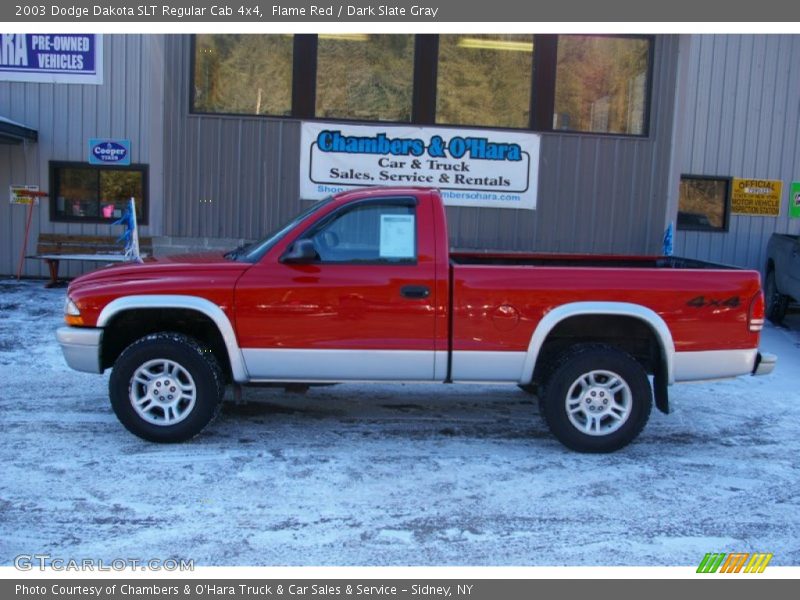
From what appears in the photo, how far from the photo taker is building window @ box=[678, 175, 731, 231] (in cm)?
1316

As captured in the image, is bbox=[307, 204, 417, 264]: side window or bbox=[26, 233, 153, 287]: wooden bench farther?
bbox=[26, 233, 153, 287]: wooden bench

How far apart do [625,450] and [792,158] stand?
33.3ft

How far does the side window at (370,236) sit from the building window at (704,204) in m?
9.41

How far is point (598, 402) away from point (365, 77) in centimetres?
640

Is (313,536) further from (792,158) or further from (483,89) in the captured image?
(792,158)

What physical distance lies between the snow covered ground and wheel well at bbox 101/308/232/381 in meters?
0.61

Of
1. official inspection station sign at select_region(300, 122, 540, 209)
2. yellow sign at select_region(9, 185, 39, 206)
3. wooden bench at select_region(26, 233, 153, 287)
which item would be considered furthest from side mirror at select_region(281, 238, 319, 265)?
yellow sign at select_region(9, 185, 39, 206)

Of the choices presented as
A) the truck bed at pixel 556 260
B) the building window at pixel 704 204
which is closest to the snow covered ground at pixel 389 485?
the truck bed at pixel 556 260

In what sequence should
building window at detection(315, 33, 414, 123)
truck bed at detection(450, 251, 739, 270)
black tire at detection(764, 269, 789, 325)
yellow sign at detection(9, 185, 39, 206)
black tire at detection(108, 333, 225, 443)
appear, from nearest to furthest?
black tire at detection(108, 333, 225, 443) < truck bed at detection(450, 251, 739, 270) < building window at detection(315, 33, 414, 123) < black tire at detection(764, 269, 789, 325) < yellow sign at detection(9, 185, 39, 206)

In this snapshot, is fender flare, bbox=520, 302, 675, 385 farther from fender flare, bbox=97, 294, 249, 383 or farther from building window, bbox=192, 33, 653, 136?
building window, bbox=192, 33, 653, 136

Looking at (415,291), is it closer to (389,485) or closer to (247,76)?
(389,485)

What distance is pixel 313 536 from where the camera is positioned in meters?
3.91
